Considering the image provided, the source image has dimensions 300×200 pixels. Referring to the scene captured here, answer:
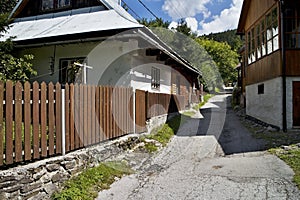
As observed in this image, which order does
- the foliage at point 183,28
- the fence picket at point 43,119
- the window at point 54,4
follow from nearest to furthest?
the fence picket at point 43,119 → the window at point 54,4 → the foliage at point 183,28

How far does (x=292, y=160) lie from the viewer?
6.33 metres

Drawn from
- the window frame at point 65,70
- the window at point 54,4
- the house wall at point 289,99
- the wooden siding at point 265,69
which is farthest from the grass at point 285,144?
the window at point 54,4

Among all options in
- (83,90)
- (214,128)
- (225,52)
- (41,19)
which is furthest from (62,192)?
(225,52)

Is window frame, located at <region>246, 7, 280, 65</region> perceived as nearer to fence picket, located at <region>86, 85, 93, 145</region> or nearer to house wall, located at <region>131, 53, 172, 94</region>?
house wall, located at <region>131, 53, 172, 94</region>

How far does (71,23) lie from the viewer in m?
10.9

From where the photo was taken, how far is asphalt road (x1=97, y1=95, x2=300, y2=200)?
4.64 metres

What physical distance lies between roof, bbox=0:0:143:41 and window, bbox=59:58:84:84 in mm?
1225

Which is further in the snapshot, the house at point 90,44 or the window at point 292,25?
the window at point 292,25

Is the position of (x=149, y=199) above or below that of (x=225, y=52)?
below

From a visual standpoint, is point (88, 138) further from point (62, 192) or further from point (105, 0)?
point (105, 0)

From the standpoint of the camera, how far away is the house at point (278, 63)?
9.84m

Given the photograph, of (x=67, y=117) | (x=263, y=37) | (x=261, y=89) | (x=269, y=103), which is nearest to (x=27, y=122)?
(x=67, y=117)

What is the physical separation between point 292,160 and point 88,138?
4.79 m

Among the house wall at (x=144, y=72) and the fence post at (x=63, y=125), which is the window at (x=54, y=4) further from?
the fence post at (x=63, y=125)
